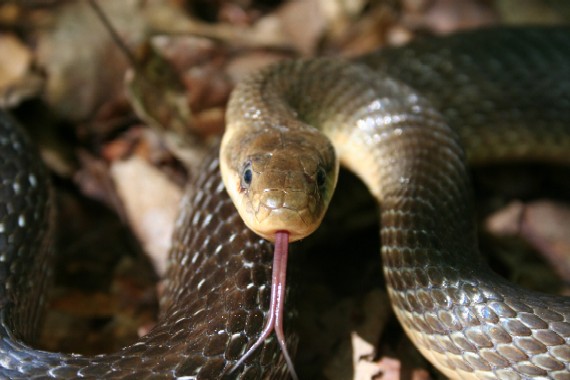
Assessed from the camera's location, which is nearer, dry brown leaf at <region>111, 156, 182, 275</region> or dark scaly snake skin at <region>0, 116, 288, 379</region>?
dark scaly snake skin at <region>0, 116, 288, 379</region>

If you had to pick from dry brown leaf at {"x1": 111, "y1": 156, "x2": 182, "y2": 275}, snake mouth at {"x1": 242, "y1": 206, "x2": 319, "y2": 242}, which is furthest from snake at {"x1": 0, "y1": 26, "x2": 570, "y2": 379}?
dry brown leaf at {"x1": 111, "y1": 156, "x2": 182, "y2": 275}

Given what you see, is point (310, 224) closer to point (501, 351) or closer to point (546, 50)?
point (501, 351)

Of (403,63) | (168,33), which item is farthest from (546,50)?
(168,33)

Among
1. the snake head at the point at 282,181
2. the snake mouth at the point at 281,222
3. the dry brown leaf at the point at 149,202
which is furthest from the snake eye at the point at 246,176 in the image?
the dry brown leaf at the point at 149,202

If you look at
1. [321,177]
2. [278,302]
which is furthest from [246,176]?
[278,302]

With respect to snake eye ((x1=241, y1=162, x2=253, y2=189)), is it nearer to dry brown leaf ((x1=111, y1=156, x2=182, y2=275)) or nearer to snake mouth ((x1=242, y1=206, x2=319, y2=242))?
snake mouth ((x1=242, y1=206, x2=319, y2=242))

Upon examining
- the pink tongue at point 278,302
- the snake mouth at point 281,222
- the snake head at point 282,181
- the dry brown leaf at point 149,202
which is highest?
the dry brown leaf at point 149,202

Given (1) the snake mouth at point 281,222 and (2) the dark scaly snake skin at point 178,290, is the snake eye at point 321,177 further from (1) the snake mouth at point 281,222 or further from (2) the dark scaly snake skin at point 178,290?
(2) the dark scaly snake skin at point 178,290
